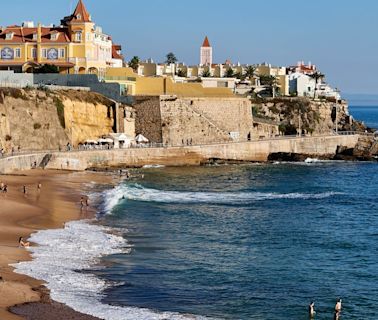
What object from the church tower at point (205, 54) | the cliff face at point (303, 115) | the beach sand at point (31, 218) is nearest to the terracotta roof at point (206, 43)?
the church tower at point (205, 54)

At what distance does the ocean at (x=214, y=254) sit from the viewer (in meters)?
24.4

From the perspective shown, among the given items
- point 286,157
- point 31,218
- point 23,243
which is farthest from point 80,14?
point 23,243

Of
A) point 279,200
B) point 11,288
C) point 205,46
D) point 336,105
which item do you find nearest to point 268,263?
point 11,288

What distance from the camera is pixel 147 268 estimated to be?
93.7 feet

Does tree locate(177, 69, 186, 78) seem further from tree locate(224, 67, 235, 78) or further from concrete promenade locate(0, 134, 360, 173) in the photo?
concrete promenade locate(0, 134, 360, 173)

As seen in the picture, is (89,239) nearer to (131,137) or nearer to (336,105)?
(131,137)

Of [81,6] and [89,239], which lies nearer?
[89,239]

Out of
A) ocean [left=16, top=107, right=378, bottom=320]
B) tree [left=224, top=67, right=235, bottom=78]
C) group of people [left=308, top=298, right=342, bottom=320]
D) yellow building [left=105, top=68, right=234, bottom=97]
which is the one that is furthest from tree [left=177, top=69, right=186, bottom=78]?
group of people [left=308, top=298, right=342, bottom=320]

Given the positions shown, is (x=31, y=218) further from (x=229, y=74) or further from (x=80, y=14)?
(x=229, y=74)

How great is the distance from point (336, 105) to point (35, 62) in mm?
36625

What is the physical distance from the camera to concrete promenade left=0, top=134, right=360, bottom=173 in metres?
55.3

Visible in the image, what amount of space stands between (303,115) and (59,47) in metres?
28.2

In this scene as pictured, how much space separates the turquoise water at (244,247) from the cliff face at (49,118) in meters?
9.59

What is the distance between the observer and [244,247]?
33.2m
